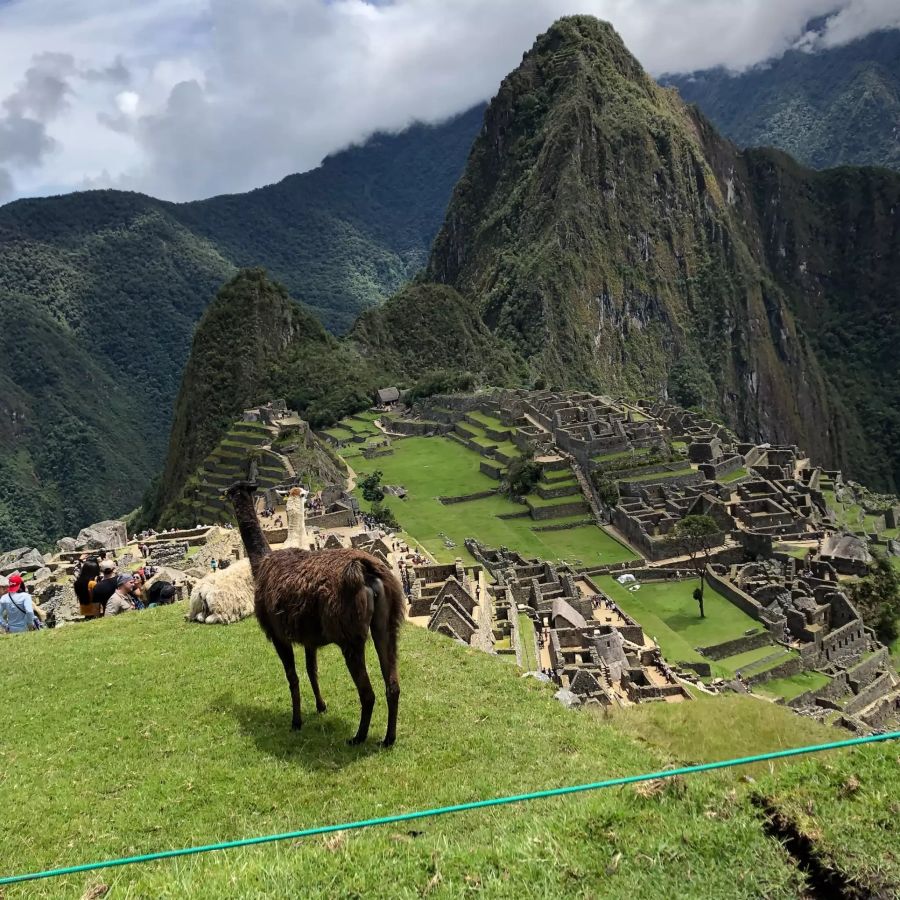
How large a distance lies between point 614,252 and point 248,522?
13375 cm

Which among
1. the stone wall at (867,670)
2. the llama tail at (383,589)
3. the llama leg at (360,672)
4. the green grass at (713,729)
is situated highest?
the llama tail at (383,589)

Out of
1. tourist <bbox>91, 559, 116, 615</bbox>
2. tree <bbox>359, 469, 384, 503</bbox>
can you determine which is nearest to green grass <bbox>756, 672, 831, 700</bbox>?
tourist <bbox>91, 559, 116, 615</bbox>

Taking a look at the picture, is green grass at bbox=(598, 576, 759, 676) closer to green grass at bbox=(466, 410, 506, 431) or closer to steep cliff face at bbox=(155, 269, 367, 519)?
green grass at bbox=(466, 410, 506, 431)

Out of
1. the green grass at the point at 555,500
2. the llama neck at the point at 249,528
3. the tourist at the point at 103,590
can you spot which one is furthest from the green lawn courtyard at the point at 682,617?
the llama neck at the point at 249,528

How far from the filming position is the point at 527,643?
1972 centimetres

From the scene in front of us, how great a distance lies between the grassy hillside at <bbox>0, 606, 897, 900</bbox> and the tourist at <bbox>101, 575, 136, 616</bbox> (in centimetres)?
228

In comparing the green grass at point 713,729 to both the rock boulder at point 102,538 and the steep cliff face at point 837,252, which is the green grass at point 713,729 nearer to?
the rock boulder at point 102,538

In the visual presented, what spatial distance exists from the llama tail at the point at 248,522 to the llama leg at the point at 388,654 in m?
1.79

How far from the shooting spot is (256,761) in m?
7.11

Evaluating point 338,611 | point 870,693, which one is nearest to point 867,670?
point 870,693

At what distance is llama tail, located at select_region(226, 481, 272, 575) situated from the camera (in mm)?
8312

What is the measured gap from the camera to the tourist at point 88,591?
13.4m

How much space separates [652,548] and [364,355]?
61.5 metres

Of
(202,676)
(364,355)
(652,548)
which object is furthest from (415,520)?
(364,355)
